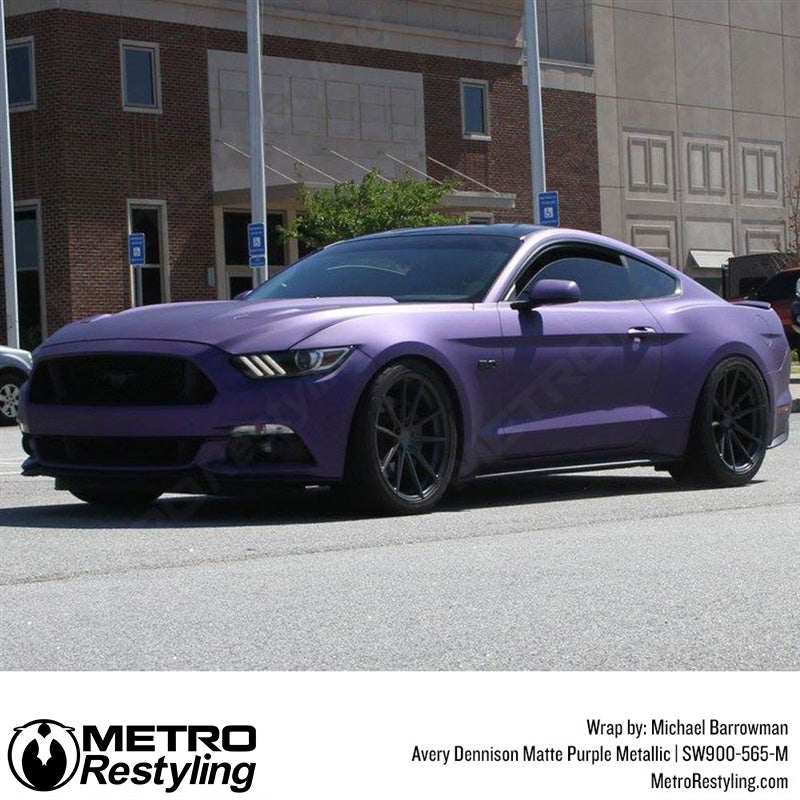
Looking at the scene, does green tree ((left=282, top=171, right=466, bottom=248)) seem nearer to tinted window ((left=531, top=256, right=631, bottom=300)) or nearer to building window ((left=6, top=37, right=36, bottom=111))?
building window ((left=6, top=37, right=36, bottom=111))

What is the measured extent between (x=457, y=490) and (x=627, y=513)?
1316 millimetres

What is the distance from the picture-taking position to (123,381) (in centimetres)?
866

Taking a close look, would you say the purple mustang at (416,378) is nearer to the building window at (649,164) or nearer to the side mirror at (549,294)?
the side mirror at (549,294)

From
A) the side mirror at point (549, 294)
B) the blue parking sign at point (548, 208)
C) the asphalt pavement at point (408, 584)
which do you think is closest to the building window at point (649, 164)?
the blue parking sign at point (548, 208)

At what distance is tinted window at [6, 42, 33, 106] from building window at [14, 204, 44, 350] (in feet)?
7.05

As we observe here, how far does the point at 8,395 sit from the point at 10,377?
0.75 feet

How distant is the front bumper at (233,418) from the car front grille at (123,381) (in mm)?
43

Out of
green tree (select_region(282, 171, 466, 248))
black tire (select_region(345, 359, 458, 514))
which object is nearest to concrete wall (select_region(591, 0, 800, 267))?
green tree (select_region(282, 171, 466, 248))

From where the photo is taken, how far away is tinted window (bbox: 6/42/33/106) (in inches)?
1495

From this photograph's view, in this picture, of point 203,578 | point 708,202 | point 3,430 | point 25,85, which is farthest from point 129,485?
point 708,202

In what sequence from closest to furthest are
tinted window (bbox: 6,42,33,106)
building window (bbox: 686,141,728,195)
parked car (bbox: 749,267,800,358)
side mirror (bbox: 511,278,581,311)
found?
side mirror (bbox: 511,278,581,311)
parked car (bbox: 749,267,800,358)
tinted window (bbox: 6,42,33,106)
building window (bbox: 686,141,728,195)

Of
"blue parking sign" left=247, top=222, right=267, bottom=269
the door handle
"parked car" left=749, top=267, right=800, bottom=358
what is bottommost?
the door handle

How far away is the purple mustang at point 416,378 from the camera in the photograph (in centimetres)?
854

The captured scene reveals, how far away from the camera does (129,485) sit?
8672 mm
